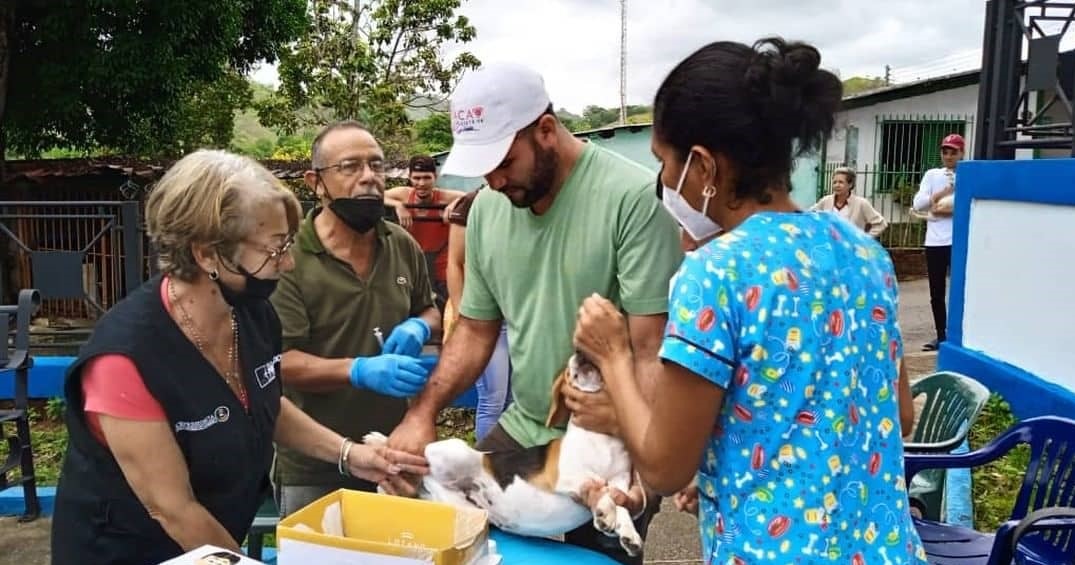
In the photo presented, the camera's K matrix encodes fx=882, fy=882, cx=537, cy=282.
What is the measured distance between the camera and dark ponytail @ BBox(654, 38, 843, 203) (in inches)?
49.9

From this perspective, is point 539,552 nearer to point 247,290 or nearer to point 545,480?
point 545,480

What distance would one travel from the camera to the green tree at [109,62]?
31.2 ft

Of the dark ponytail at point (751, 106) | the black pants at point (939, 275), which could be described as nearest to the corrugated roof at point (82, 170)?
the black pants at point (939, 275)

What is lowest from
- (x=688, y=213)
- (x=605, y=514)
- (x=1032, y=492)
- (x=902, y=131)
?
(x=1032, y=492)

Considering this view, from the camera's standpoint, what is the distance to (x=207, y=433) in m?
1.66

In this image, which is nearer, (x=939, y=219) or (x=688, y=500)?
(x=688, y=500)

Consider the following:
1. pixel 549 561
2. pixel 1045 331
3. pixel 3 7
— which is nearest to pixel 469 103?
pixel 549 561

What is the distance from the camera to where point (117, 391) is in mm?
1539

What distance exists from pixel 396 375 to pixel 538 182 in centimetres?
61

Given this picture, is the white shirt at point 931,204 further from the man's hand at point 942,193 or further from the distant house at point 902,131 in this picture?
the distant house at point 902,131

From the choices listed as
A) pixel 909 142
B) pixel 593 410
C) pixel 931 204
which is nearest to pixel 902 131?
pixel 909 142

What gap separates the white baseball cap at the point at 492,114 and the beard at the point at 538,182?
0.07m

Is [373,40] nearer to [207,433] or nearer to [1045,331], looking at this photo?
[1045,331]

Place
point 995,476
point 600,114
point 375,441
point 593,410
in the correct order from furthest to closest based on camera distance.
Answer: point 600,114 → point 995,476 → point 375,441 → point 593,410
